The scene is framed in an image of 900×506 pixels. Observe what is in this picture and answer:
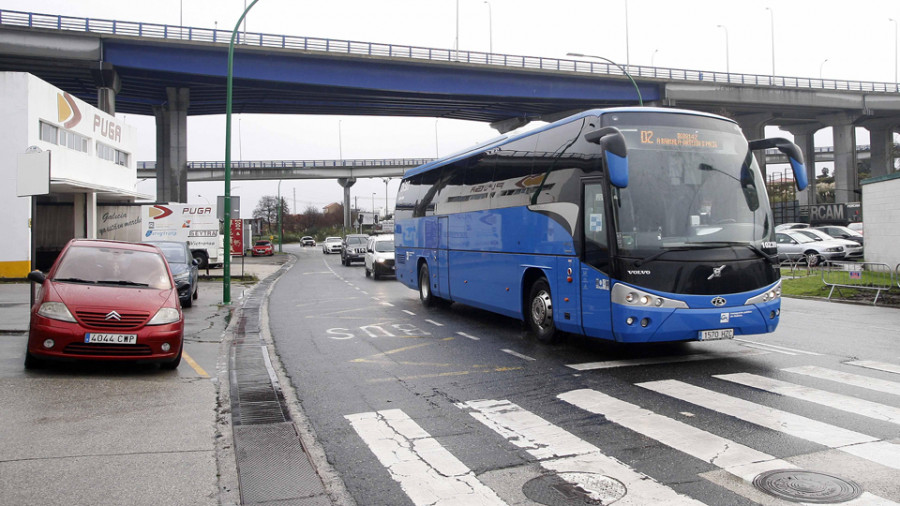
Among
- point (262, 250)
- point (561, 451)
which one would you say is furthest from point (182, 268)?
point (262, 250)

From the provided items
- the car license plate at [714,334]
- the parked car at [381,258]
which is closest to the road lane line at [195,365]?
→ the car license plate at [714,334]

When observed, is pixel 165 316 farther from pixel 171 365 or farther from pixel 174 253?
pixel 174 253

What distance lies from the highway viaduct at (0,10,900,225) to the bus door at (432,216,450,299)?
106 feet

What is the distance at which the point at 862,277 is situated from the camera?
60.9 feet

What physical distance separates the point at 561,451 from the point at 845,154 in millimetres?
68858

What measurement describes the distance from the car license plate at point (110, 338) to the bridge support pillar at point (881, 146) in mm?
83630

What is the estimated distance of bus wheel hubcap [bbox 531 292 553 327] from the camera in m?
10.5

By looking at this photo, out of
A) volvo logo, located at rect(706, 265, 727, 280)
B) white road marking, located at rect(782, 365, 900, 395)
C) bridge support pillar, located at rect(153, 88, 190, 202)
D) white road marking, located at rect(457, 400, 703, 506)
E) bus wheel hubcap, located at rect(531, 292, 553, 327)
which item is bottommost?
white road marking, located at rect(457, 400, 703, 506)

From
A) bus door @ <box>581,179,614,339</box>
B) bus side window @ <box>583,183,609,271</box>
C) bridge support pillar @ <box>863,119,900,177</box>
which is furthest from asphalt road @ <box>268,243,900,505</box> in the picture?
bridge support pillar @ <box>863,119,900,177</box>

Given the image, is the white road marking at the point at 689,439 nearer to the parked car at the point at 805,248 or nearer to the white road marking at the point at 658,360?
the white road marking at the point at 658,360

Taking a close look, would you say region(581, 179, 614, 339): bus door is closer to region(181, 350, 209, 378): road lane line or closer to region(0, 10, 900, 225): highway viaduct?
region(181, 350, 209, 378): road lane line

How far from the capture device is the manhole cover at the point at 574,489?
4.45 meters

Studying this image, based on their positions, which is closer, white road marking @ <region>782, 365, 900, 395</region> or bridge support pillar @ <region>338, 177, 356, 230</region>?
white road marking @ <region>782, 365, 900, 395</region>

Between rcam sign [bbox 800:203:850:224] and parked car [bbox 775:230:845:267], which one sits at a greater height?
rcam sign [bbox 800:203:850:224]
